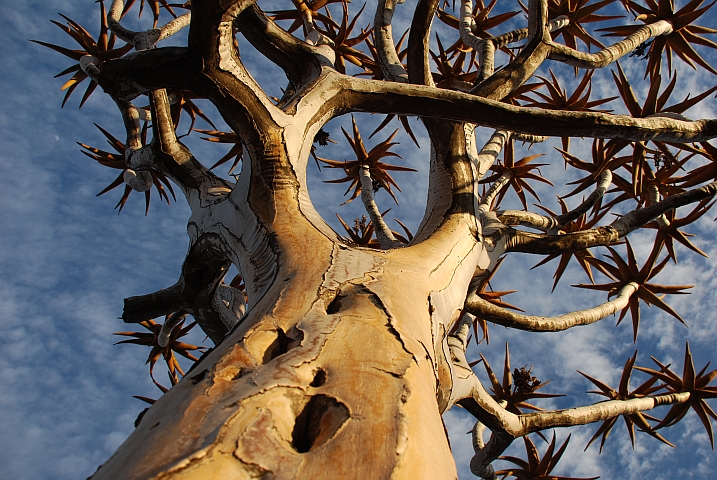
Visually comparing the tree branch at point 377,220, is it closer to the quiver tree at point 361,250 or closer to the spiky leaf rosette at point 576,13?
the quiver tree at point 361,250

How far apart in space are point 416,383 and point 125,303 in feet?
6.85

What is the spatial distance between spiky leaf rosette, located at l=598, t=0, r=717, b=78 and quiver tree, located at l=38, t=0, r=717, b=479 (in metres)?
0.02

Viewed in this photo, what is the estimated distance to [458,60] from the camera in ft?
15.3

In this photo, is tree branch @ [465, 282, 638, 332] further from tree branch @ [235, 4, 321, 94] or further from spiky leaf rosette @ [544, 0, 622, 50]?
spiky leaf rosette @ [544, 0, 622, 50]

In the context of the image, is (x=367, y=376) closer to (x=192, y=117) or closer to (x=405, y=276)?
(x=405, y=276)

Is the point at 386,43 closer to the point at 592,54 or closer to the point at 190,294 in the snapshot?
the point at 592,54

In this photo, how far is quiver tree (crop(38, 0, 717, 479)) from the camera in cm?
92

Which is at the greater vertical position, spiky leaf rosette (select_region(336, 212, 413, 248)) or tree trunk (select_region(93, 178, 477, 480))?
spiky leaf rosette (select_region(336, 212, 413, 248))

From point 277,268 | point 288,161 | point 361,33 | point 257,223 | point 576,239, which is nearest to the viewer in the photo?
point 277,268

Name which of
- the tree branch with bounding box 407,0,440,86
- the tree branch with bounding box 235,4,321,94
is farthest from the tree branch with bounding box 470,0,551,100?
the tree branch with bounding box 235,4,321,94

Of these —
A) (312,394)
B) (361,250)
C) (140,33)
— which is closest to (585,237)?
(361,250)

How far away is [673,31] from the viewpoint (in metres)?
4.36

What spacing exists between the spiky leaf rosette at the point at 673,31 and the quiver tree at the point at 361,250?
0.06 ft

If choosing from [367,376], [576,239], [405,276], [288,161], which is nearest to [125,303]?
[288,161]
